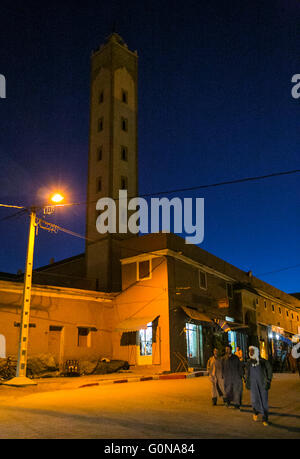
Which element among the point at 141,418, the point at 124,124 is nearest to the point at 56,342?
the point at 141,418

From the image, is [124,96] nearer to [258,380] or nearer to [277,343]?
[277,343]

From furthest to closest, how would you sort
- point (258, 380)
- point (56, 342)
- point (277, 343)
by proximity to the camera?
1. point (277, 343)
2. point (56, 342)
3. point (258, 380)

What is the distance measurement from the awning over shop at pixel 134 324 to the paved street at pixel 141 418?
12.1 metres

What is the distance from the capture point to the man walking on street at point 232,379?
1094cm

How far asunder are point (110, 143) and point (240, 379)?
27.8 metres

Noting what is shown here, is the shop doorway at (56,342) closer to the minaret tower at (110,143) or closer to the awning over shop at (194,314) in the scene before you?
the minaret tower at (110,143)

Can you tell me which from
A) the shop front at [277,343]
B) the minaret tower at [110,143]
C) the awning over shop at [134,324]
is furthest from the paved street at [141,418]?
the shop front at [277,343]

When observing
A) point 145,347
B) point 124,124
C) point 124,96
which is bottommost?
point 145,347

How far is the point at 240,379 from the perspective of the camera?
438 inches

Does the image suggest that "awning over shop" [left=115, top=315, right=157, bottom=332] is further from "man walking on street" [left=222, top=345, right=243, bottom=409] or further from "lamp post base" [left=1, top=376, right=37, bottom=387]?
"man walking on street" [left=222, top=345, right=243, bottom=409]

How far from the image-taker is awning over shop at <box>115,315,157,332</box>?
25.9 meters

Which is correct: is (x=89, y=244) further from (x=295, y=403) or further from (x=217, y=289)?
(x=295, y=403)
